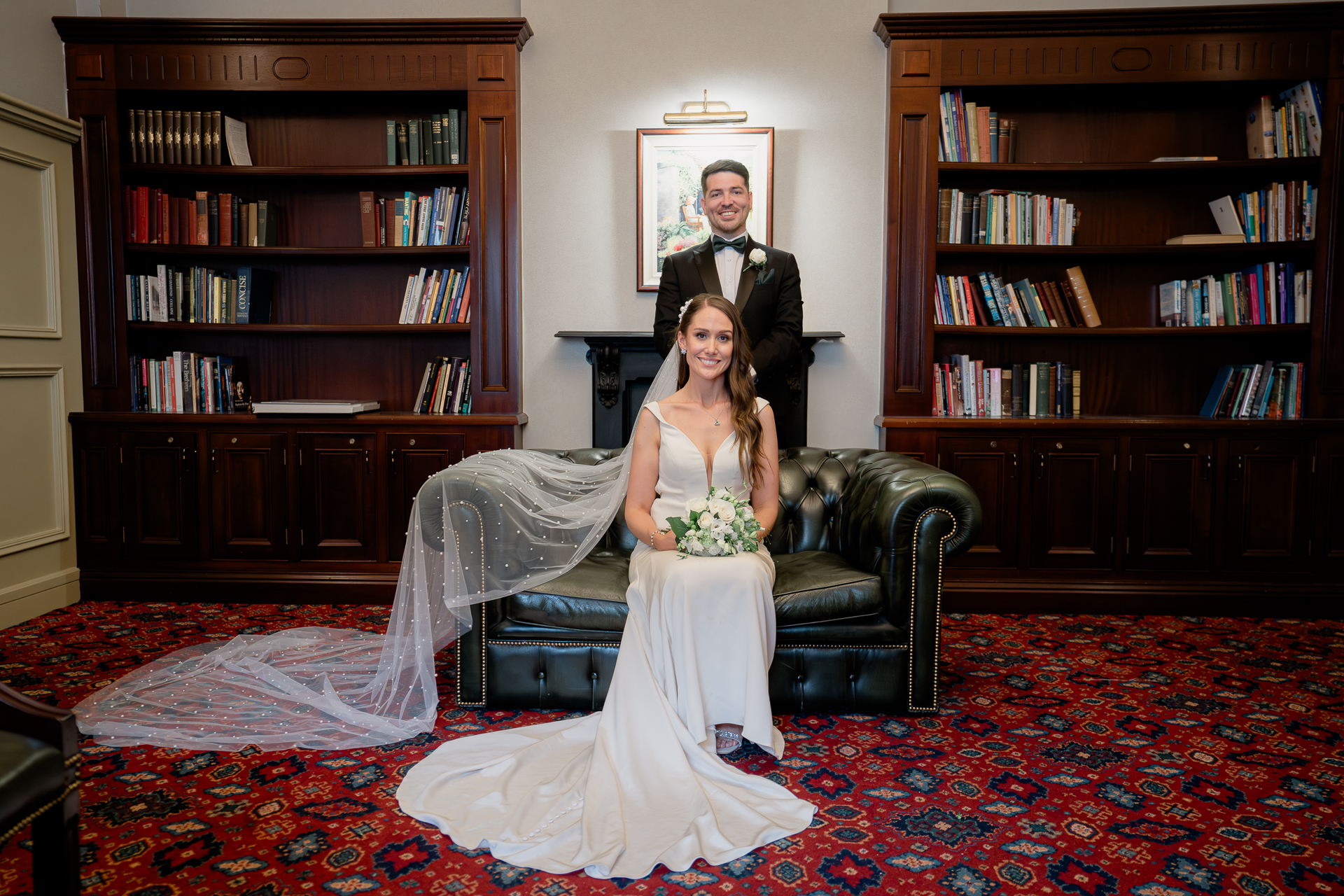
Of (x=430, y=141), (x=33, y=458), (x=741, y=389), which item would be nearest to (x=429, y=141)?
(x=430, y=141)

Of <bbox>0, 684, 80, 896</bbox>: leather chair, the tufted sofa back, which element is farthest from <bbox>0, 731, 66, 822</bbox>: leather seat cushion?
the tufted sofa back

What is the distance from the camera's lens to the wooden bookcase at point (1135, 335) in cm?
413

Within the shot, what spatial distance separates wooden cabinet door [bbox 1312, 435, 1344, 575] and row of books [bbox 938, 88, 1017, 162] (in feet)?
6.68

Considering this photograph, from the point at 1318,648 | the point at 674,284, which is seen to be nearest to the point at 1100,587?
the point at 1318,648

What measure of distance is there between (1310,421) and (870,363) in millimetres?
1997

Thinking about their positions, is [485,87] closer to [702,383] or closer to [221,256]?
[221,256]

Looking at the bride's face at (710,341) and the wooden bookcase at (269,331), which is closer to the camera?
the bride's face at (710,341)

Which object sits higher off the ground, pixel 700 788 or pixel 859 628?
pixel 859 628

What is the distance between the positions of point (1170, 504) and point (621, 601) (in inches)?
114

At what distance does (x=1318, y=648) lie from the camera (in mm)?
3672

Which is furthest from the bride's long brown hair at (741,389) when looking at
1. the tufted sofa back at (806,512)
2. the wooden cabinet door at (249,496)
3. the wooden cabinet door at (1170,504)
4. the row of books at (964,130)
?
the wooden cabinet door at (249,496)

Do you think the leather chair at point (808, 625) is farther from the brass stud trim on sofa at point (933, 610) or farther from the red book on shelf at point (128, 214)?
the red book on shelf at point (128, 214)

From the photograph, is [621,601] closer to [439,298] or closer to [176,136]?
[439,298]

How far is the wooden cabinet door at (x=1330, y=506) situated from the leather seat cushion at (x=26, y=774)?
485 centimetres
